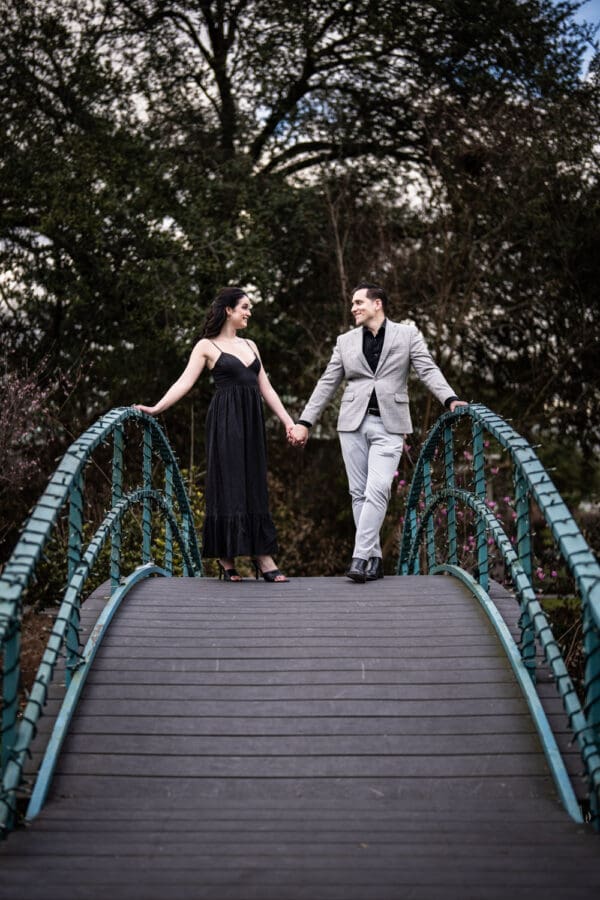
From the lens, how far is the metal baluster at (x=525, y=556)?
3865 millimetres

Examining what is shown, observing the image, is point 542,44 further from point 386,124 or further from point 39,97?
point 39,97

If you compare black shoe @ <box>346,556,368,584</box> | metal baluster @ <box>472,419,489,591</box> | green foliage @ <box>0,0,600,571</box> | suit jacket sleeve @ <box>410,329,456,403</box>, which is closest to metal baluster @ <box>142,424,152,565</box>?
black shoe @ <box>346,556,368,584</box>

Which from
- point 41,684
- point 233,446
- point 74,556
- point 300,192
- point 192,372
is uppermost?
point 300,192

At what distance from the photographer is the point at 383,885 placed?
2.72 m

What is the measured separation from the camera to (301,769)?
3.45m

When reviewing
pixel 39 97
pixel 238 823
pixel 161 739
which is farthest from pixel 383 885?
pixel 39 97

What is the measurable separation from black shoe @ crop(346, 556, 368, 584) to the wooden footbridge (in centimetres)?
71

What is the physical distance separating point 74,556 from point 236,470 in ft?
6.59

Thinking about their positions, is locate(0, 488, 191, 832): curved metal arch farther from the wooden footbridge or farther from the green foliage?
the green foliage

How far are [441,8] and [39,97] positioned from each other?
5549 mm

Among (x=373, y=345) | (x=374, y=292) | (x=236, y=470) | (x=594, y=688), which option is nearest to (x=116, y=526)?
(x=236, y=470)

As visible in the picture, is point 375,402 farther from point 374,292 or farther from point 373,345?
point 374,292

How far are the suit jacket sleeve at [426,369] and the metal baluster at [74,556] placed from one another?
7.54 feet

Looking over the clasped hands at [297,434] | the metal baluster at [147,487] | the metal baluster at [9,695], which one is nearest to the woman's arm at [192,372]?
the metal baluster at [147,487]
